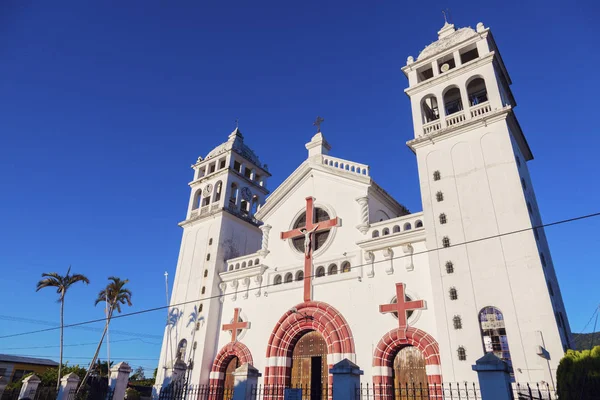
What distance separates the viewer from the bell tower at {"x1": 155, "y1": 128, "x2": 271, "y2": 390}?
23250mm

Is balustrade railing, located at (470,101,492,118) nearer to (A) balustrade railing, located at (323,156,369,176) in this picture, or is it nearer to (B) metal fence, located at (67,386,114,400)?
(A) balustrade railing, located at (323,156,369,176)

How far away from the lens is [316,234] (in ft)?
74.7

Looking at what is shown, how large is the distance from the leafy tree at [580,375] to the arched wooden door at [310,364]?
34.2 ft

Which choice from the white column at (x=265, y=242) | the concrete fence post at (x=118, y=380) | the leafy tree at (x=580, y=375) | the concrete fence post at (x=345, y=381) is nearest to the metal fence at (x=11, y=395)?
the concrete fence post at (x=118, y=380)

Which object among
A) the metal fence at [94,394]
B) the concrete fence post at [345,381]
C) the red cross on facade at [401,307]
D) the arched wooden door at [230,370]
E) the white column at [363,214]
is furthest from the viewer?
the arched wooden door at [230,370]

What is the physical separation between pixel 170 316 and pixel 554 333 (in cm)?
2143

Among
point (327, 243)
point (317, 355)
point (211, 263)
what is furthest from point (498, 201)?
point (211, 263)

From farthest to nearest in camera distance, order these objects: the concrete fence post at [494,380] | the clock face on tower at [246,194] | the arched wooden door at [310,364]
→ 1. the clock face on tower at [246,194]
2. the arched wooden door at [310,364]
3. the concrete fence post at [494,380]

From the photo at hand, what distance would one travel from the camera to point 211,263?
2567 cm

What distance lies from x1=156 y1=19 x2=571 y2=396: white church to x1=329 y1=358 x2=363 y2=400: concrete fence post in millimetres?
5916

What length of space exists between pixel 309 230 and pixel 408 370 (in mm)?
9181

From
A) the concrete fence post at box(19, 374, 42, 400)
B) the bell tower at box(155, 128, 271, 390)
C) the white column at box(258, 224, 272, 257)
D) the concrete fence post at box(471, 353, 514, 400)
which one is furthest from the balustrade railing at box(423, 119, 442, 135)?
the concrete fence post at box(19, 374, 42, 400)

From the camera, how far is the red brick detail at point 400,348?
51.5 ft

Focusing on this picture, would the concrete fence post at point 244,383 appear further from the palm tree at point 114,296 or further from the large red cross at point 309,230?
the palm tree at point 114,296
